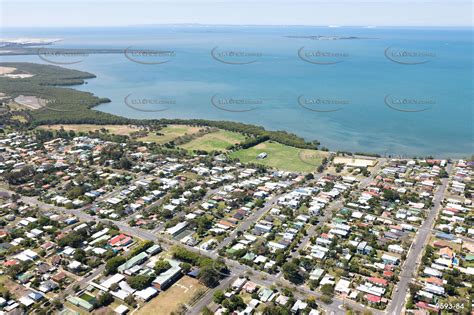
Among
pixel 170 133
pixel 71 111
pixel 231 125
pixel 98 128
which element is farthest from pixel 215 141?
pixel 71 111

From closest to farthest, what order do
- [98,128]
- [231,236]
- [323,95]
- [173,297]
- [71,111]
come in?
1. [173,297]
2. [231,236]
3. [98,128]
4. [71,111]
5. [323,95]

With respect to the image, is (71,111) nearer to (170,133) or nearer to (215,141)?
(170,133)

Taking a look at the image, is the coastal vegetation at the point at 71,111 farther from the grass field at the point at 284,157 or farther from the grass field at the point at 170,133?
the grass field at the point at 284,157

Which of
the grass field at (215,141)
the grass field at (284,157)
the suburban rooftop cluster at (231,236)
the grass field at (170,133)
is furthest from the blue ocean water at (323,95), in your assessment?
the suburban rooftop cluster at (231,236)

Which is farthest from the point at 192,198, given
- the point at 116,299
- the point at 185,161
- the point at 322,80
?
the point at 322,80

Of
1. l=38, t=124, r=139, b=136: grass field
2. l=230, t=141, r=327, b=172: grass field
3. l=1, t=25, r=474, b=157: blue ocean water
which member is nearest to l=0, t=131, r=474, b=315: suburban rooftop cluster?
l=230, t=141, r=327, b=172: grass field

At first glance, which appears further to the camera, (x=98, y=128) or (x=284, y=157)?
(x=98, y=128)

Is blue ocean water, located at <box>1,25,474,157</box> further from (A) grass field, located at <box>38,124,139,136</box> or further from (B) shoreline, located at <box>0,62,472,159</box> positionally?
(A) grass field, located at <box>38,124,139,136</box>
